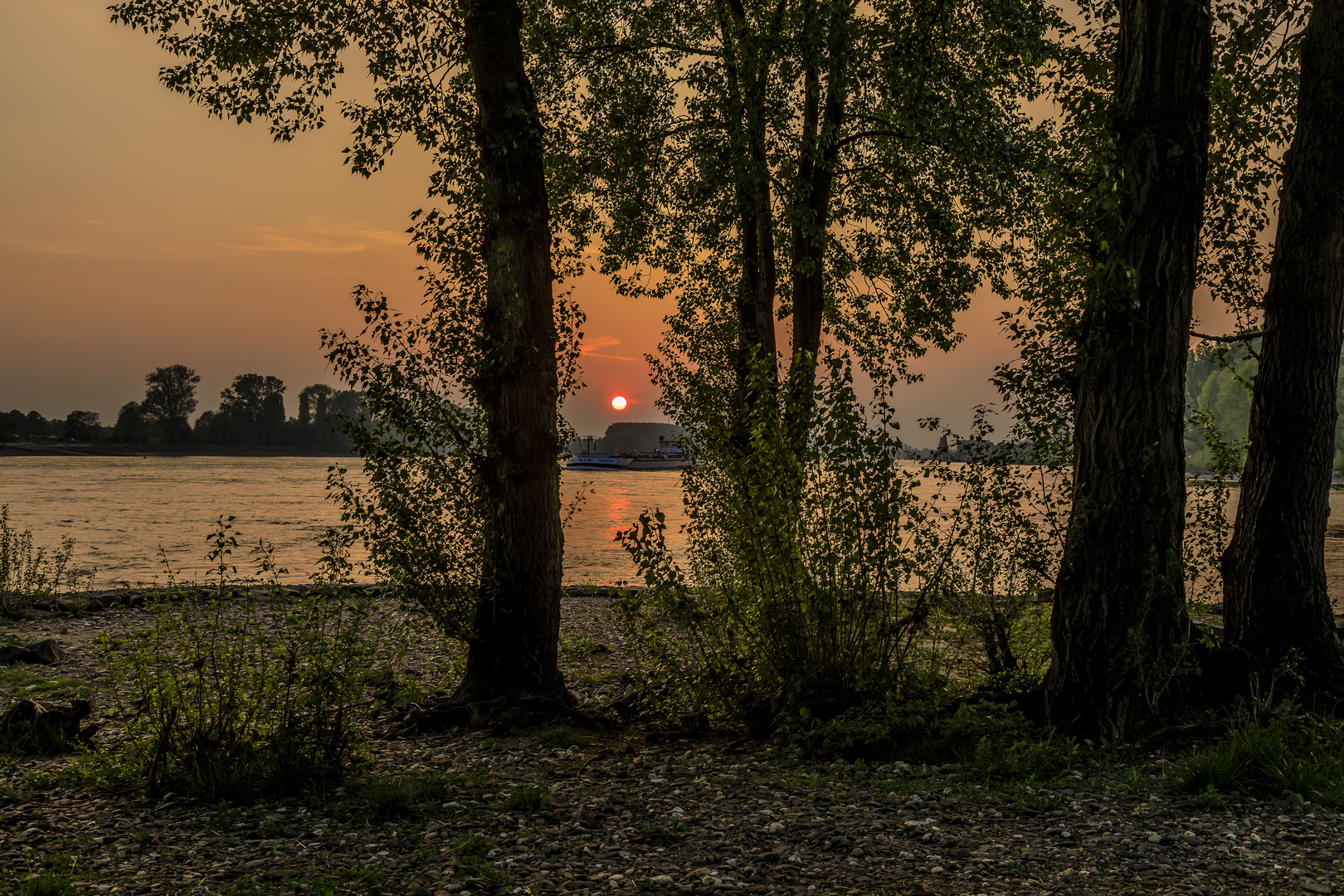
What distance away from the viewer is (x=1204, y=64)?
653cm

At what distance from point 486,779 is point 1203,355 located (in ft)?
28.1

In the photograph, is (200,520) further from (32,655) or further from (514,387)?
(514,387)

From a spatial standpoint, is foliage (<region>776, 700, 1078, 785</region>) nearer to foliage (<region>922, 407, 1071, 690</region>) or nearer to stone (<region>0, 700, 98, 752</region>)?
foliage (<region>922, 407, 1071, 690</region>)

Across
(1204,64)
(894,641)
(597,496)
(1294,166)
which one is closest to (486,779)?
(894,641)

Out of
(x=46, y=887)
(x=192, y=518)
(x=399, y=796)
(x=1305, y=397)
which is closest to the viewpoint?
(x=46, y=887)

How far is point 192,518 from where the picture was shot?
3578 centimetres

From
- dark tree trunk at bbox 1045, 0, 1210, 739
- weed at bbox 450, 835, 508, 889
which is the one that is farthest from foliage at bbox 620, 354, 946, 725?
weed at bbox 450, 835, 508, 889

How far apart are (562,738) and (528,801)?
1.81 metres

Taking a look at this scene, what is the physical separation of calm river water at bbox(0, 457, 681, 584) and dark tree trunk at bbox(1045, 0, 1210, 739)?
27.0 feet

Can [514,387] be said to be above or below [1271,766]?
above

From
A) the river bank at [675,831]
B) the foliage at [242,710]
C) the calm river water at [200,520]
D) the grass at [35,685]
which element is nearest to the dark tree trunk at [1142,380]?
the river bank at [675,831]

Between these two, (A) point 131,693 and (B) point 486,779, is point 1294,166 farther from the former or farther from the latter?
(A) point 131,693

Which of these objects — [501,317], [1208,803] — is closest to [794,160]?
[501,317]

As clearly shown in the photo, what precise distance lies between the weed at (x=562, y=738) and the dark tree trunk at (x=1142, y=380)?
3.75 metres
